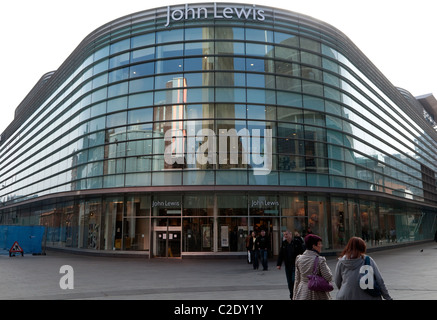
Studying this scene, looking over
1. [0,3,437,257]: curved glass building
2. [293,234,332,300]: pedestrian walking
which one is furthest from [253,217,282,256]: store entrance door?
[293,234,332,300]: pedestrian walking

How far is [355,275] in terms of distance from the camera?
5109 millimetres

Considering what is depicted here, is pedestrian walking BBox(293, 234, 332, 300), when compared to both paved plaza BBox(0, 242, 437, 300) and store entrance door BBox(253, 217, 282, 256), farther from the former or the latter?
store entrance door BBox(253, 217, 282, 256)

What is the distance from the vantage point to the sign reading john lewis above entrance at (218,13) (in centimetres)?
2692

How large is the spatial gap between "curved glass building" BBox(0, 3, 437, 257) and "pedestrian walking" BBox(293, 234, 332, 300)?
1807 cm

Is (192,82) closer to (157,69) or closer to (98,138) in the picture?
(157,69)

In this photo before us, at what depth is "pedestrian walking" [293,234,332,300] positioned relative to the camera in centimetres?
561

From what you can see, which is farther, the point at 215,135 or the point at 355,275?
the point at 215,135

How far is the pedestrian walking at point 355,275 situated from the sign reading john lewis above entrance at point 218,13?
24.4m

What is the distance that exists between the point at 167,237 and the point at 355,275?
20.9 metres

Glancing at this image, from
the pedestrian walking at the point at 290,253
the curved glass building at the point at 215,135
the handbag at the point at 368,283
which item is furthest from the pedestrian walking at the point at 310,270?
the curved glass building at the point at 215,135

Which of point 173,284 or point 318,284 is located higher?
point 318,284

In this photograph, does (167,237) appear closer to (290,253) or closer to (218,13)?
(290,253)

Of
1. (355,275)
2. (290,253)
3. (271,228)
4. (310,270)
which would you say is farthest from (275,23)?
(355,275)

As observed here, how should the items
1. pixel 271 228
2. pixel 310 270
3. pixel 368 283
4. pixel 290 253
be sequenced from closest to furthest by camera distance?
pixel 368 283 → pixel 310 270 → pixel 290 253 → pixel 271 228
